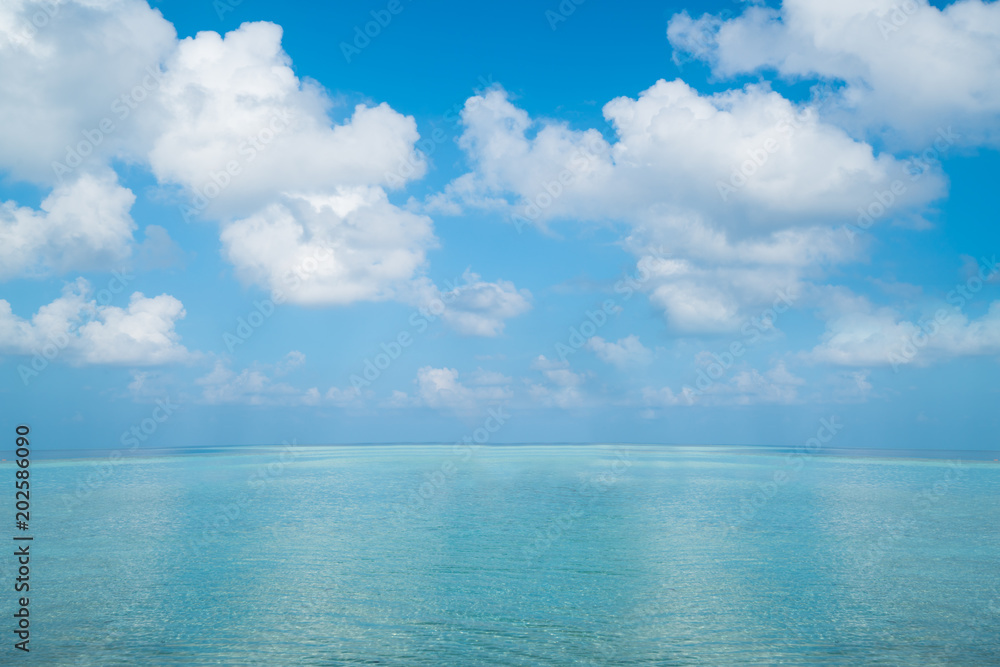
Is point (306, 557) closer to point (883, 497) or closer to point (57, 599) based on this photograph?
point (57, 599)

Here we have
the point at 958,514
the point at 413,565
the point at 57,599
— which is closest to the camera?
the point at 57,599

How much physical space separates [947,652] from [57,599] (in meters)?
20.9

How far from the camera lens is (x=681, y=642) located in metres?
13.3

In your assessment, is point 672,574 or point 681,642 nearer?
point 681,642

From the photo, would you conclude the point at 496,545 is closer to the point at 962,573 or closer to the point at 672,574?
the point at 672,574

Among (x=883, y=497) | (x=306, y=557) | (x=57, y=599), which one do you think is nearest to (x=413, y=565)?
(x=306, y=557)

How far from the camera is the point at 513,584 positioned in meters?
17.9

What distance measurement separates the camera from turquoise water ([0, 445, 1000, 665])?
42.7 ft

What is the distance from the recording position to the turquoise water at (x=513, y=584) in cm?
1301

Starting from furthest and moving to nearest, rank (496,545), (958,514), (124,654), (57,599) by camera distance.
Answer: (958,514) → (496,545) → (57,599) → (124,654)

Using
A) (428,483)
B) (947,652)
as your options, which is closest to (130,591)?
(947,652)

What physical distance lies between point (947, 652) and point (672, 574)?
7.40 m

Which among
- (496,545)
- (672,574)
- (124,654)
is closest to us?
(124,654)

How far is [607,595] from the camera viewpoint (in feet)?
54.7
